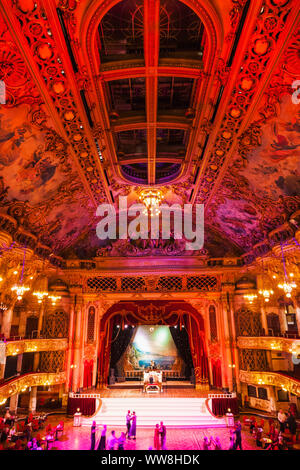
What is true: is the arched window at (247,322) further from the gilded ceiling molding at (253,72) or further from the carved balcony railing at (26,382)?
the carved balcony railing at (26,382)

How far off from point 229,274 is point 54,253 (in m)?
10.3

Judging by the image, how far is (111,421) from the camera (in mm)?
13344

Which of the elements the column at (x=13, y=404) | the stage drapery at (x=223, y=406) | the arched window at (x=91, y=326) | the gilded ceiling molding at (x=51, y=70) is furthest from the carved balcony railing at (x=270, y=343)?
the column at (x=13, y=404)

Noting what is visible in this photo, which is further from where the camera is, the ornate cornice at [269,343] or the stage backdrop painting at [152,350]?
the stage backdrop painting at [152,350]

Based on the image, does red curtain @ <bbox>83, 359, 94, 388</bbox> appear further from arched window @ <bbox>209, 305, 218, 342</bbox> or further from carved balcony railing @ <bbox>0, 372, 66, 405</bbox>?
arched window @ <bbox>209, 305, 218, 342</bbox>

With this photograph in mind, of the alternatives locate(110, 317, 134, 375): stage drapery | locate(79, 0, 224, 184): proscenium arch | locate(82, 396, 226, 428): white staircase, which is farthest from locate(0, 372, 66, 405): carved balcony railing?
locate(79, 0, 224, 184): proscenium arch

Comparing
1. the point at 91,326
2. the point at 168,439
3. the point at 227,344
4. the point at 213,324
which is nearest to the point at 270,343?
the point at 227,344

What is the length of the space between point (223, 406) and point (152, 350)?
708 centimetres

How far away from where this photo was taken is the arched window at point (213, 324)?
54.8ft

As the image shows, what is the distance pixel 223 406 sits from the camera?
547 inches

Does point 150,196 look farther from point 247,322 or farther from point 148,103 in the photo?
point 247,322

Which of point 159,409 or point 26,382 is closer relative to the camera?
point 26,382

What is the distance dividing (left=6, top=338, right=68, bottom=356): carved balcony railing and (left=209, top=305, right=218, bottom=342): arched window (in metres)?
8.60

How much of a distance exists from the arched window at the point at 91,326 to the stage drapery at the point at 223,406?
7620 millimetres
